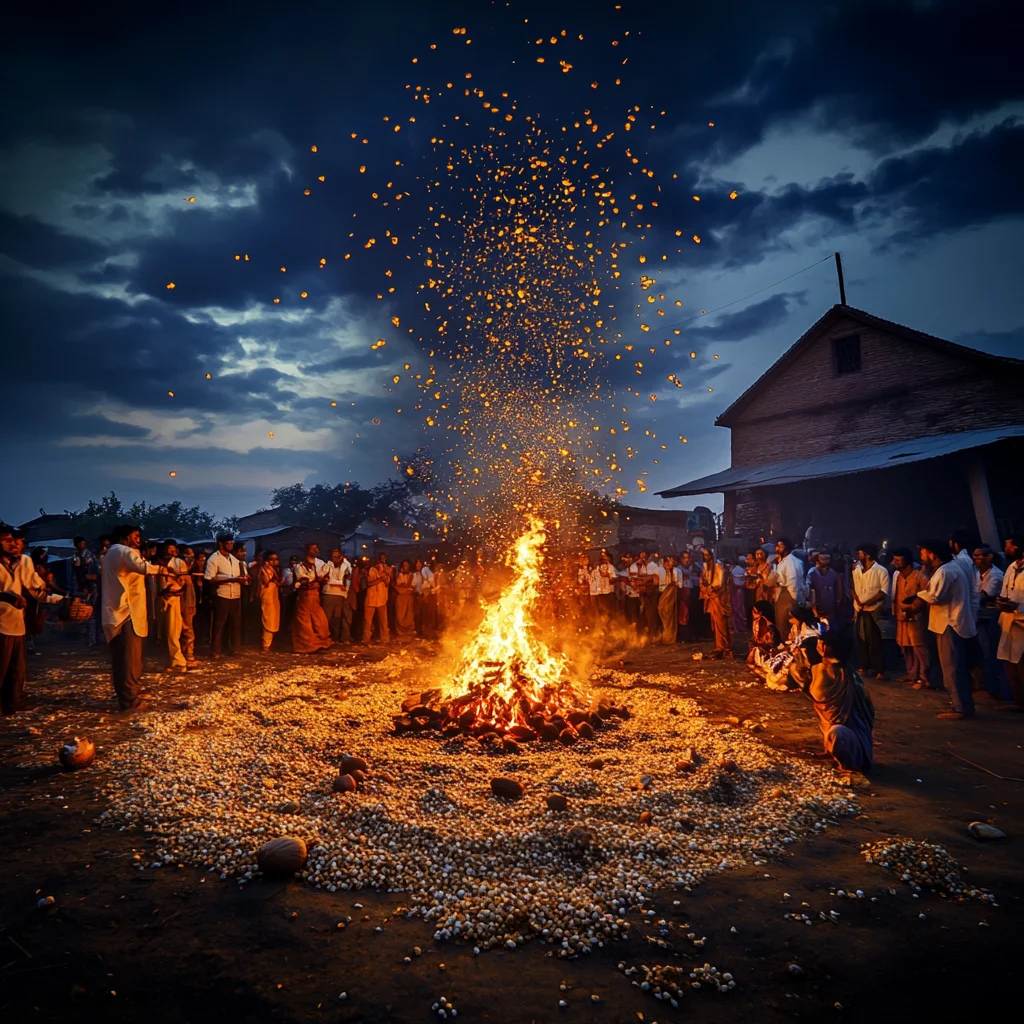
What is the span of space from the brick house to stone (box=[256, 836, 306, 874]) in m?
18.6

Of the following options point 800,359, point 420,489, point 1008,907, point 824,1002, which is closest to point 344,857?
point 824,1002

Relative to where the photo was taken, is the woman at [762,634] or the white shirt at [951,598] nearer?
the white shirt at [951,598]

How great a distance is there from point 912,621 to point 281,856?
10887 millimetres

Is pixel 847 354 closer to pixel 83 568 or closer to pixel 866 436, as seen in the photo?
pixel 866 436

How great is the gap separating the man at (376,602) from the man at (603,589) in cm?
585

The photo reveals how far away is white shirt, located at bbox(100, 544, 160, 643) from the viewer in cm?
890

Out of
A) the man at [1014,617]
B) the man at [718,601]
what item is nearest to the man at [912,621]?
the man at [1014,617]

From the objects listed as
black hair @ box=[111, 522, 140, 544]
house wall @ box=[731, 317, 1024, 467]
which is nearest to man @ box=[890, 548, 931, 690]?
black hair @ box=[111, 522, 140, 544]

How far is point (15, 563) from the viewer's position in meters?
8.73

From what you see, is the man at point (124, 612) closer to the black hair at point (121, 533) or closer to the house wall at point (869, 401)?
the black hair at point (121, 533)

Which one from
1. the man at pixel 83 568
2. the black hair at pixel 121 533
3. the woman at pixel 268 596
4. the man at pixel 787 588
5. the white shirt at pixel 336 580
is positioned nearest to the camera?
the black hair at pixel 121 533

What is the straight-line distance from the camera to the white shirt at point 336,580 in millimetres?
15234

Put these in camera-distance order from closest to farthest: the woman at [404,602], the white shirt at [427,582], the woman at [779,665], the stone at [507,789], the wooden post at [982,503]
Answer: the stone at [507,789], the woman at [779,665], the wooden post at [982,503], the woman at [404,602], the white shirt at [427,582]

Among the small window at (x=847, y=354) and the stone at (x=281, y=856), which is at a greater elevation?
the small window at (x=847, y=354)
